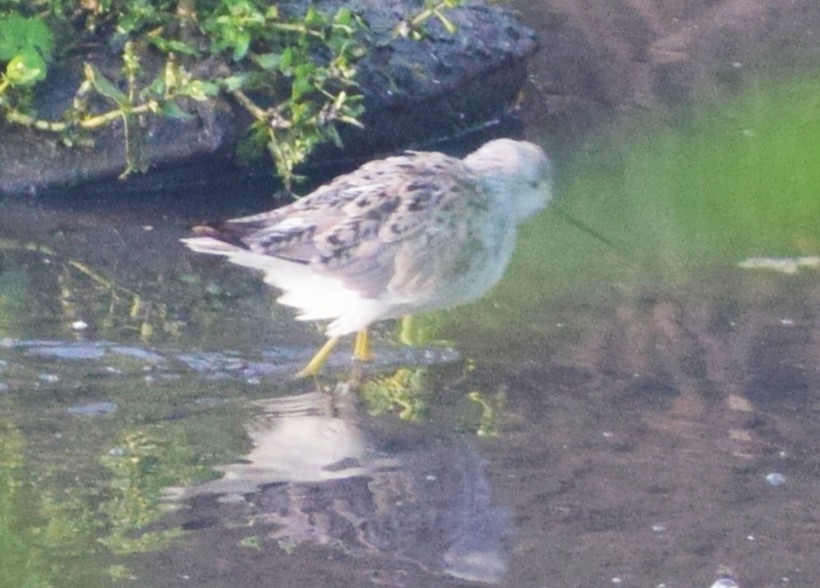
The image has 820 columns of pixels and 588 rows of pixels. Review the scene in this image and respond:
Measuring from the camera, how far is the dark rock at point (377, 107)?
736cm

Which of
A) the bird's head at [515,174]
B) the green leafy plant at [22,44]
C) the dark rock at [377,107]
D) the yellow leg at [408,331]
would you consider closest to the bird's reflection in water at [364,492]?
the yellow leg at [408,331]

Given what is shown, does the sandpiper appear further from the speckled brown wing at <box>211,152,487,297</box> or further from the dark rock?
the dark rock

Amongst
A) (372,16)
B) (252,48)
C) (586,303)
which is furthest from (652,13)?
Result: (586,303)

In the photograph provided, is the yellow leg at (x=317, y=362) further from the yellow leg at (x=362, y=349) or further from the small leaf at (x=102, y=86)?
the small leaf at (x=102, y=86)

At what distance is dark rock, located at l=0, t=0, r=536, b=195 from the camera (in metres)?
7.36

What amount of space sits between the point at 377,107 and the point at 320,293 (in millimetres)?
2963

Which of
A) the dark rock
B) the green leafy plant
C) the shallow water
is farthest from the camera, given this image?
the dark rock

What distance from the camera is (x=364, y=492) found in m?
4.32

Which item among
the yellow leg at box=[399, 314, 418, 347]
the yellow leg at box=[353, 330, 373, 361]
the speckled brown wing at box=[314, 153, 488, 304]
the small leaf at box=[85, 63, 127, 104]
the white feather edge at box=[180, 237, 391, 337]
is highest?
the small leaf at box=[85, 63, 127, 104]

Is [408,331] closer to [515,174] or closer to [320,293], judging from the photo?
[320,293]

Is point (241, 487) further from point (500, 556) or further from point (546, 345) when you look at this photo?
point (546, 345)

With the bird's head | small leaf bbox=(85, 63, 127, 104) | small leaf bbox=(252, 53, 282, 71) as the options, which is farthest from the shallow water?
small leaf bbox=(252, 53, 282, 71)

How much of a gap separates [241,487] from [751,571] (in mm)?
1474

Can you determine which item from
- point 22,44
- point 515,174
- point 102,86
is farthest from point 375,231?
point 22,44
